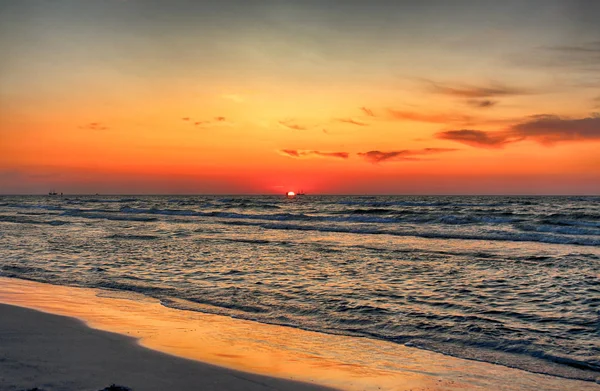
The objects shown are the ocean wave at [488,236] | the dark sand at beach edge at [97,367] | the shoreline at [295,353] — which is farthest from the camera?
the ocean wave at [488,236]

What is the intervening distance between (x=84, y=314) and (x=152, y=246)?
1360 centimetres

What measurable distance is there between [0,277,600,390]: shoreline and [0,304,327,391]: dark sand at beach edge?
32cm

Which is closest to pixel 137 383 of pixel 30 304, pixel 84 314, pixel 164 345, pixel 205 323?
pixel 164 345

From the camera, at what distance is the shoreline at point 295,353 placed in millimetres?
6457

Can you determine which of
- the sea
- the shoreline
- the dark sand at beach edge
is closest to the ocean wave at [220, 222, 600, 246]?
the sea

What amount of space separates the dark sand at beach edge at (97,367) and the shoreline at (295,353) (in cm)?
32

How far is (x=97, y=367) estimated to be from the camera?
6.52 m

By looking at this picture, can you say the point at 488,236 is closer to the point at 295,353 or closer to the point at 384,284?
the point at 384,284

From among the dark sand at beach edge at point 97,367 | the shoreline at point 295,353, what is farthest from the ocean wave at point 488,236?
the dark sand at beach edge at point 97,367

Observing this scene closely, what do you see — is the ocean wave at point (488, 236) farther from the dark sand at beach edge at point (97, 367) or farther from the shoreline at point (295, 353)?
the dark sand at beach edge at point (97, 367)

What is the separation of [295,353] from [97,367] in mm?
2896

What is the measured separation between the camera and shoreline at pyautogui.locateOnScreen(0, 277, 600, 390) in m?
6.46

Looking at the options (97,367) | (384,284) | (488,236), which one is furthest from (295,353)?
(488,236)

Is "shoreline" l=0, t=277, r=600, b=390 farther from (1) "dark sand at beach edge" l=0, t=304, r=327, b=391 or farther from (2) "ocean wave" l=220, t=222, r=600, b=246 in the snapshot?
(2) "ocean wave" l=220, t=222, r=600, b=246
